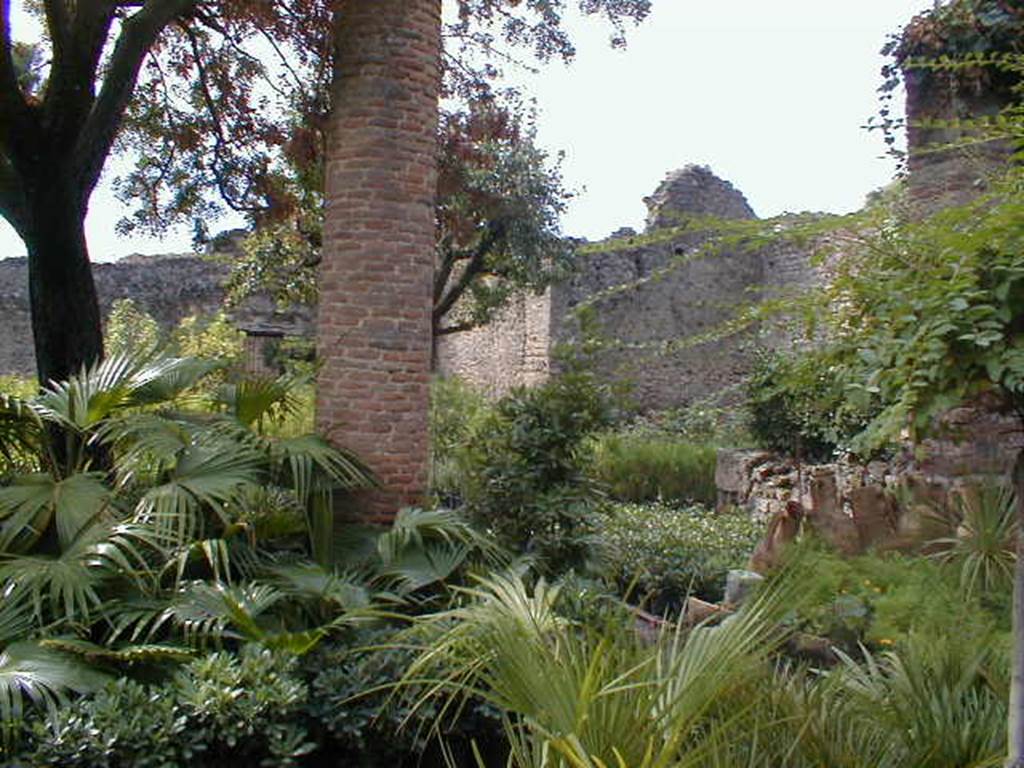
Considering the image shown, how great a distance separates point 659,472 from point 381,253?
680cm

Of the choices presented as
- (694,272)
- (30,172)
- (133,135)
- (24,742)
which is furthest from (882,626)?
(694,272)

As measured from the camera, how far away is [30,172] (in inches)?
275

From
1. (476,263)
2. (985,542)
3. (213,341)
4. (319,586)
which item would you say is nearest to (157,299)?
(213,341)

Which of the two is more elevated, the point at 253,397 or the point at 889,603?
the point at 253,397

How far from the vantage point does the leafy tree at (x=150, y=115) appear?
22.8ft

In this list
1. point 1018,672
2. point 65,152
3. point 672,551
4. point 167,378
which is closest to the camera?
point 1018,672

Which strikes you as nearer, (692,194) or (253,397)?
(253,397)

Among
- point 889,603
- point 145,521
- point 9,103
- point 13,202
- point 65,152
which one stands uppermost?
point 9,103

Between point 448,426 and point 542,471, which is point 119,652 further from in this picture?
point 448,426

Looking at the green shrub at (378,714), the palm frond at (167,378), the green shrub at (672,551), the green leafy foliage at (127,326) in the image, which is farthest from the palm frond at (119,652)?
the green leafy foliage at (127,326)

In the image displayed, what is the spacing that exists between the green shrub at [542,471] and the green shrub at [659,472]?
5.65 meters

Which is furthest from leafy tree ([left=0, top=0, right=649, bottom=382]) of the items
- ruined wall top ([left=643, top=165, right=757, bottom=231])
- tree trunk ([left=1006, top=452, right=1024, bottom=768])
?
ruined wall top ([left=643, top=165, right=757, bottom=231])

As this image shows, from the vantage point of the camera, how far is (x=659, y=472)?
12609 mm

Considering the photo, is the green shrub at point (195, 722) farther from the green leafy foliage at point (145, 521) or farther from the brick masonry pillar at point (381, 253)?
the brick masonry pillar at point (381, 253)
